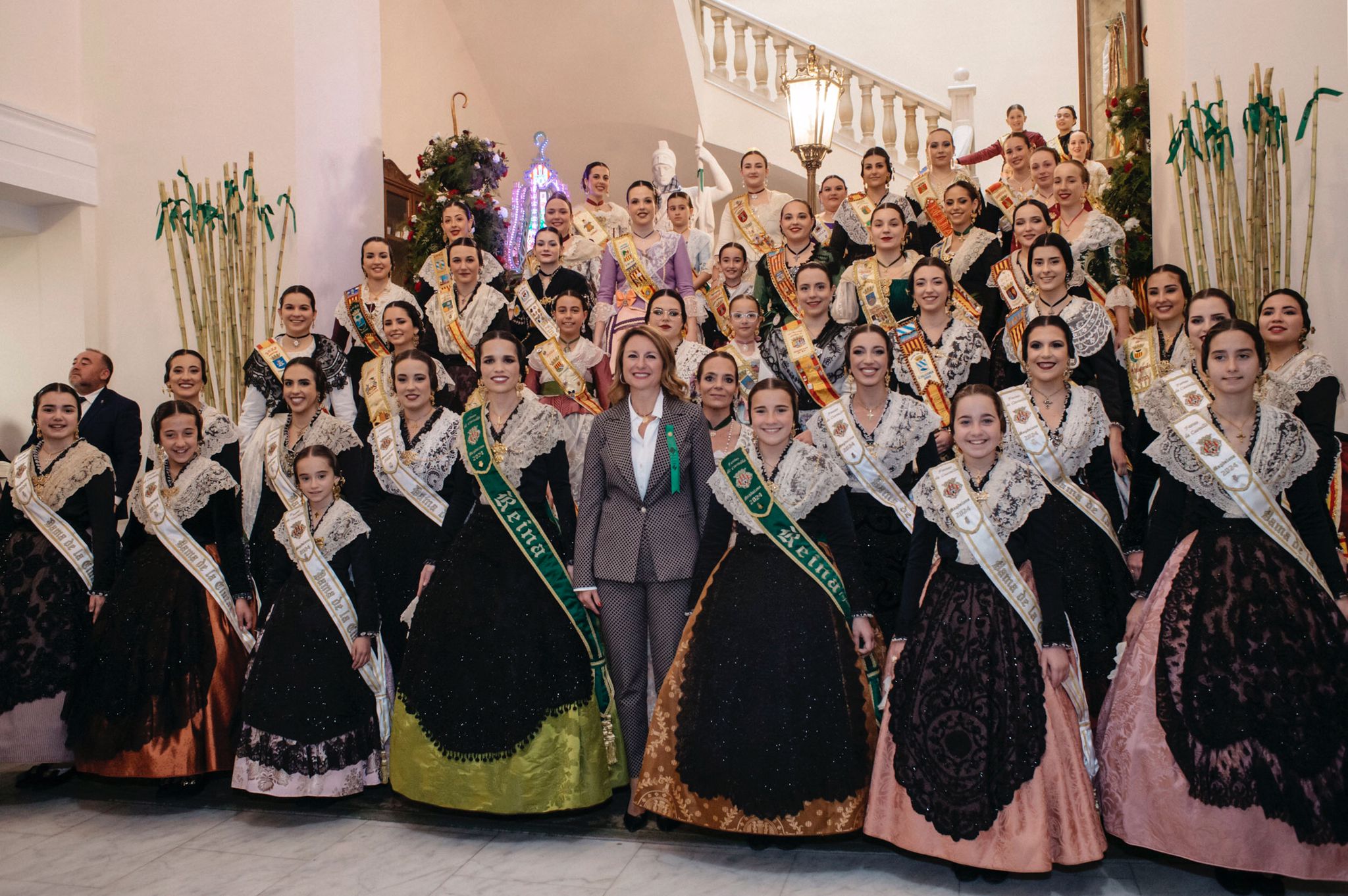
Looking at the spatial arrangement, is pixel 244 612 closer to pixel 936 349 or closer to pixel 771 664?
pixel 771 664

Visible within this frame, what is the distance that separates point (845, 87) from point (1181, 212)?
557 cm

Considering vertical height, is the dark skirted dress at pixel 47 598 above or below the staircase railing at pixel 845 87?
below

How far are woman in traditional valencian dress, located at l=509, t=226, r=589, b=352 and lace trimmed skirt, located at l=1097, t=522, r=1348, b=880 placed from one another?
121 inches

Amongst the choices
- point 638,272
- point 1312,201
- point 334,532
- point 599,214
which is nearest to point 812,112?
point 599,214

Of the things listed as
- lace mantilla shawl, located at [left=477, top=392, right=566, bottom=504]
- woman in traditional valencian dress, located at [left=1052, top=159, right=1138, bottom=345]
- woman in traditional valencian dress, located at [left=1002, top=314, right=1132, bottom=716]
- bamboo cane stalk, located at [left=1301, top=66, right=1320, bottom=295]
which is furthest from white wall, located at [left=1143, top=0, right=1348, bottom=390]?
lace mantilla shawl, located at [left=477, top=392, right=566, bottom=504]

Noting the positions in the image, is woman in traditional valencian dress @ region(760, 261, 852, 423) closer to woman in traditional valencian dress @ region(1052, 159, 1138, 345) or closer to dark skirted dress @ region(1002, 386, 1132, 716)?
dark skirted dress @ region(1002, 386, 1132, 716)

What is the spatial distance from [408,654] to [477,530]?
426 millimetres

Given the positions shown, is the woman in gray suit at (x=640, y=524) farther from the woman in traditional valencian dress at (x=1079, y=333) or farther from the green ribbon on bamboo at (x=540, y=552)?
the woman in traditional valencian dress at (x=1079, y=333)

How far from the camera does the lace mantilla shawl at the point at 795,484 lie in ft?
10.2

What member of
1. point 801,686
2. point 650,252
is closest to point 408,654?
point 801,686

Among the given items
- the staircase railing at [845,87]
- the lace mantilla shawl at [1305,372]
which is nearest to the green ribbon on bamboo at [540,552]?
the lace mantilla shawl at [1305,372]

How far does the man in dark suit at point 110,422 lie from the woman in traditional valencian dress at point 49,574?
50 cm

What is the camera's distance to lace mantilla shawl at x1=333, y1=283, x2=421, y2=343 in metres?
4.94

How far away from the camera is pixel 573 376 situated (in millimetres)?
4812
